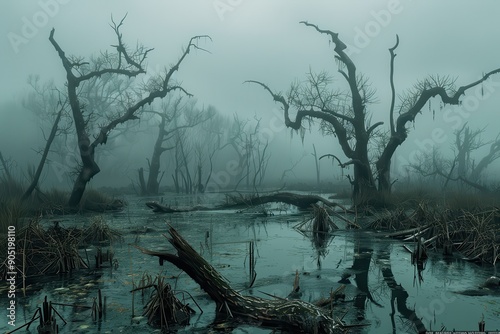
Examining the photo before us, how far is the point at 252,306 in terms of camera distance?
5.24m

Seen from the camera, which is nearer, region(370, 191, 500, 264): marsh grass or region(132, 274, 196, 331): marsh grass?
region(132, 274, 196, 331): marsh grass

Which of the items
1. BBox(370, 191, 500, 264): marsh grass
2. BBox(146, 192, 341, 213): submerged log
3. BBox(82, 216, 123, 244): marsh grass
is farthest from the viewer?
BBox(146, 192, 341, 213): submerged log

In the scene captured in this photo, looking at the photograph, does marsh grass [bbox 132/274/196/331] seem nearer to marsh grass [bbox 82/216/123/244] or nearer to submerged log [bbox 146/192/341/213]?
marsh grass [bbox 82/216/123/244]

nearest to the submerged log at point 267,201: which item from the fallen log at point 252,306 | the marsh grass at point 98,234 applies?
the marsh grass at point 98,234

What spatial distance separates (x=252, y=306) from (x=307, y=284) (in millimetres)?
1867

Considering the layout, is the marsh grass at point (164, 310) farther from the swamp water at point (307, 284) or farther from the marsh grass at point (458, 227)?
the marsh grass at point (458, 227)

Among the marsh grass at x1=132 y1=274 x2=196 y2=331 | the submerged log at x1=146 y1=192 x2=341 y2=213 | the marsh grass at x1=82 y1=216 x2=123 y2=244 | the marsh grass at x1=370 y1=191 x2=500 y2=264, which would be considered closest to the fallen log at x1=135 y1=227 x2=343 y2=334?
the marsh grass at x1=132 y1=274 x2=196 y2=331

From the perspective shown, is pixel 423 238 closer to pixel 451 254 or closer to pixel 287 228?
pixel 451 254

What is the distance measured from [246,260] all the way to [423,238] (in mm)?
4587

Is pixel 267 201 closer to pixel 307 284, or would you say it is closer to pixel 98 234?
pixel 98 234

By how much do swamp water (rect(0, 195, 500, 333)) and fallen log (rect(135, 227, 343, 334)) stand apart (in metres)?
0.20

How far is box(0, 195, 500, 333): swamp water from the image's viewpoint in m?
5.16

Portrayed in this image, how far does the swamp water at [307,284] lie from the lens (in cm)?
516

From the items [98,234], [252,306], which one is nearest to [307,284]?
[252,306]
